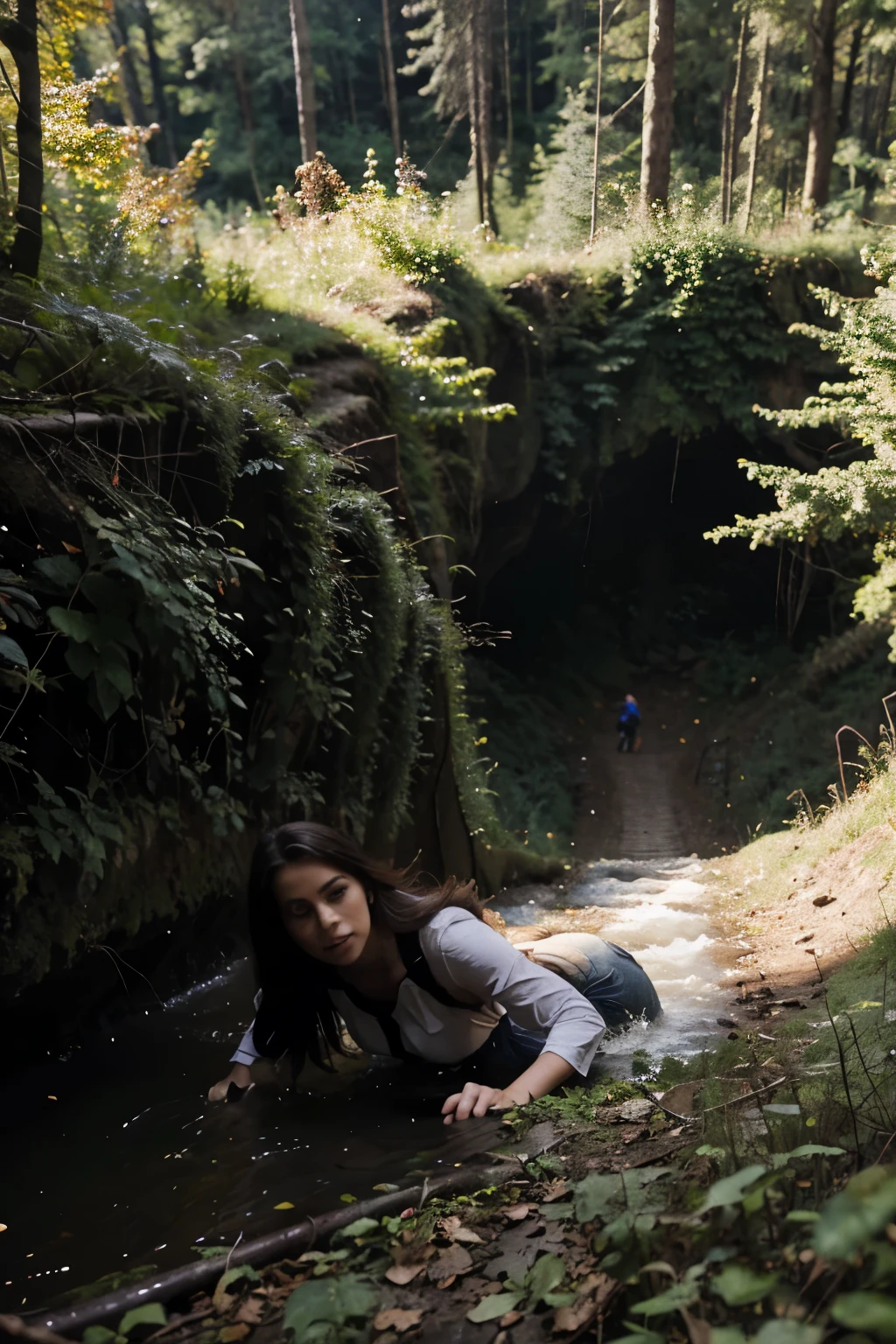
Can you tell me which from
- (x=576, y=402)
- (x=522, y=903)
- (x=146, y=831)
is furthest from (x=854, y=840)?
(x=576, y=402)

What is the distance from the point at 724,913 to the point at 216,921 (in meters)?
4.72

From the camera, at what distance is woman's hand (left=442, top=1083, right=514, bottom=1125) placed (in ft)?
9.66

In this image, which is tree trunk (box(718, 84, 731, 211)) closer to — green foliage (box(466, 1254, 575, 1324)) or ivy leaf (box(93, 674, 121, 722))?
ivy leaf (box(93, 674, 121, 722))

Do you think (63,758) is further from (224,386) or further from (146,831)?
(224,386)

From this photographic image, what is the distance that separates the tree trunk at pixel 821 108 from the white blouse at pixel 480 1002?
18019mm

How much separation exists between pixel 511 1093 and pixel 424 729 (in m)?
5.42

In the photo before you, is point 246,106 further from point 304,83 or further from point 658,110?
point 658,110

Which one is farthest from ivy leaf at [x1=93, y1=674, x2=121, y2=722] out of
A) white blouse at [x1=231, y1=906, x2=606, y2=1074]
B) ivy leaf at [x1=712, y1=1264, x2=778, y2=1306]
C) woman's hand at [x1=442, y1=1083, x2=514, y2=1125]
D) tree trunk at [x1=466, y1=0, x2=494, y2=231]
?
tree trunk at [x1=466, y1=0, x2=494, y2=231]

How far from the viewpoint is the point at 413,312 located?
42.4 feet

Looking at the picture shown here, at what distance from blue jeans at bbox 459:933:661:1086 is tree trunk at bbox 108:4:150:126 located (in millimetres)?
25800

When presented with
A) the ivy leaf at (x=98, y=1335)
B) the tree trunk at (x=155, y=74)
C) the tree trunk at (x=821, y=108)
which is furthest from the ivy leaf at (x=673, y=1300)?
the tree trunk at (x=155, y=74)

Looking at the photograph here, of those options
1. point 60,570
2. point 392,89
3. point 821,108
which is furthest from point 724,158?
point 60,570

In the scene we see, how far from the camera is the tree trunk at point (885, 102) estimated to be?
23.2 meters

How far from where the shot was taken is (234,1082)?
3.46 meters
